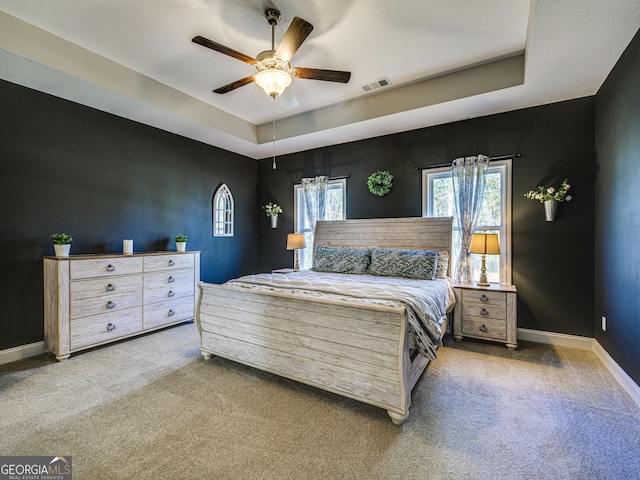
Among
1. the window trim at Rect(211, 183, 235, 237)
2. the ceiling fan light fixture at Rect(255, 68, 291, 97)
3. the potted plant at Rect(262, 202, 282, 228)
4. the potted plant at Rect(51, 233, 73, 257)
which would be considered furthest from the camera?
the potted plant at Rect(262, 202, 282, 228)

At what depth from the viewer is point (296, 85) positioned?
3658 millimetres

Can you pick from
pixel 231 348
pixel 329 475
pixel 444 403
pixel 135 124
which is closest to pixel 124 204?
pixel 135 124

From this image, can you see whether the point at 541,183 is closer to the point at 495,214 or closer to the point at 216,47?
the point at 495,214

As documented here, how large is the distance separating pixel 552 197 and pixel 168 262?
4.75 m

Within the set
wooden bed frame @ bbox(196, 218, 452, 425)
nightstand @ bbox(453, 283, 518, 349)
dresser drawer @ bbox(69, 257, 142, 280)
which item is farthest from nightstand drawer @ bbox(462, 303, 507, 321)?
dresser drawer @ bbox(69, 257, 142, 280)

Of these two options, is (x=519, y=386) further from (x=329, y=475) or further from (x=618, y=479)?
(x=329, y=475)

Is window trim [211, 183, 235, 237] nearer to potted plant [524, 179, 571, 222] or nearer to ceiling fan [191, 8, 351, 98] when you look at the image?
ceiling fan [191, 8, 351, 98]

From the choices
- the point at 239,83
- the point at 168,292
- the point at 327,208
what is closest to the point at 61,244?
the point at 168,292

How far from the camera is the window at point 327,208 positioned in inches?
198

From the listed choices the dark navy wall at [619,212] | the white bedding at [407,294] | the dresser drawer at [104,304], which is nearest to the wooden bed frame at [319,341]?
the white bedding at [407,294]

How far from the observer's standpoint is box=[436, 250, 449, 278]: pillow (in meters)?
3.64

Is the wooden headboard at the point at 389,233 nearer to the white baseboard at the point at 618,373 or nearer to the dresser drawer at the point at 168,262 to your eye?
the white baseboard at the point at 618,373

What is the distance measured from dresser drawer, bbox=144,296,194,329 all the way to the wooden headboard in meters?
2.15

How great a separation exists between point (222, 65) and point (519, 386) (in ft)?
13.9
